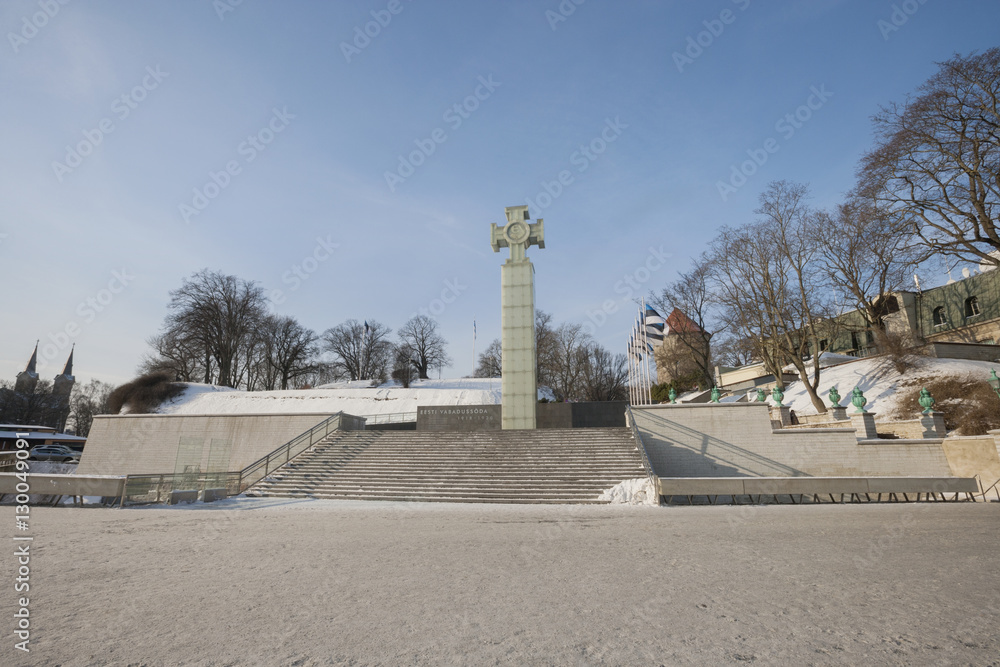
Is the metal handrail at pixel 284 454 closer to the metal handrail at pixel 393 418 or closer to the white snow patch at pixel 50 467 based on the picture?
the metal handrail at pixel 393 418

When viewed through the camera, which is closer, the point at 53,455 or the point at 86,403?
the point at 53,455

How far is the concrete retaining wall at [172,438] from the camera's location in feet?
81.0

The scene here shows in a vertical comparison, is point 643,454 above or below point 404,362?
below

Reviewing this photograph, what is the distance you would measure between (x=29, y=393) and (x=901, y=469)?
7315 cm

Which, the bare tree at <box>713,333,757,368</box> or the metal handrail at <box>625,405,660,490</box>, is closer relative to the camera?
the metal handrail at <box>625,405,660,490</box>

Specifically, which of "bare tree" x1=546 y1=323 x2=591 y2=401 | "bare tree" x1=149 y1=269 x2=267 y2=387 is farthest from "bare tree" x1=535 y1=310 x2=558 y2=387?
"bare tree" x1=149 y1=269 x2=267 y2=387

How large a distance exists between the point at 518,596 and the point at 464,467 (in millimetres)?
13779

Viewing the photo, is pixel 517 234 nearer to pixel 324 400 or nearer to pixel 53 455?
pixel 324 400

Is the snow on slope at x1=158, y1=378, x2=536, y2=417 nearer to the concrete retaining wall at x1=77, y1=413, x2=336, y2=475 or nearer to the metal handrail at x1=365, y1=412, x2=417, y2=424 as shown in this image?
the metal handrail at x1=365, y1=412, x2=417, y2=424

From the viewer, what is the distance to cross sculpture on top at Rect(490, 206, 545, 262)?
82.5 feet

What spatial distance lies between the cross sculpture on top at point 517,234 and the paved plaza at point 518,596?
1812 cm

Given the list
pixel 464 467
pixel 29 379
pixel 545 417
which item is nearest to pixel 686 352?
pixel 545 417

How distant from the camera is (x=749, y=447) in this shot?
2044 cm

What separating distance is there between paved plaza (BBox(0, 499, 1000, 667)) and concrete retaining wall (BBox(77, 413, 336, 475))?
16524mm
